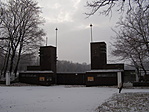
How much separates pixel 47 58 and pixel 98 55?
9.08m

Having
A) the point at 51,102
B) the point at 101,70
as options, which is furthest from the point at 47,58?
the point at 51,102

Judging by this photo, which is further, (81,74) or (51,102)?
(81,74)

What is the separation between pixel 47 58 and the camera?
34281 mm

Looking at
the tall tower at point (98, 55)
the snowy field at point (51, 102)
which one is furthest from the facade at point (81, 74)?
the snowy field at point (51, 102)

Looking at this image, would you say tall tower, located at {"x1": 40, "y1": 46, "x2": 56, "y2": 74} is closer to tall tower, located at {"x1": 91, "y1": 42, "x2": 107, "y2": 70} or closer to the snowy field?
tall tower, located at {"x1": 91, "y1": 42, "x2": 107, "y2": 70}

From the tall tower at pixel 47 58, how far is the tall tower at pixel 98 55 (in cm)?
731

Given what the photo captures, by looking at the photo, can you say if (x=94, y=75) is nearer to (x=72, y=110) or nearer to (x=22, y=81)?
(x=22, y=81)

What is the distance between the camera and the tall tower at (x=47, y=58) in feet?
112

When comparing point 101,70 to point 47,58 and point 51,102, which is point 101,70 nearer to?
point 47,58

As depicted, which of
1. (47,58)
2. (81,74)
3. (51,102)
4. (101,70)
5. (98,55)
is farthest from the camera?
(81,74)

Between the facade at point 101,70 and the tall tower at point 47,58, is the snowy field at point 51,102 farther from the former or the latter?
the tall tower at point 47,58

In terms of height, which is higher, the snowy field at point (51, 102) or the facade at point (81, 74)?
the facade at point (81, 74)

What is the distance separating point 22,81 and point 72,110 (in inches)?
1035

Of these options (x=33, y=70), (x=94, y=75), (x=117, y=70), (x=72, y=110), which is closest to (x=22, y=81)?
(x=33, y=70)
